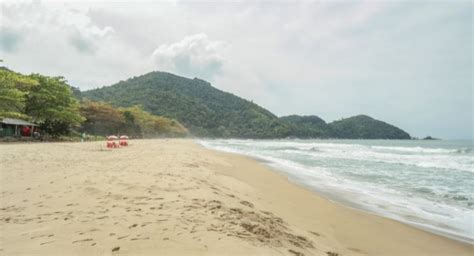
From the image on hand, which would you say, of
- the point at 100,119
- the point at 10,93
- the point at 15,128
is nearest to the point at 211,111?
the point at 100,119

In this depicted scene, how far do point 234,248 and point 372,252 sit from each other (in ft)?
7.88

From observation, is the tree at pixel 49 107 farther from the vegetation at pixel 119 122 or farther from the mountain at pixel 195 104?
the mountain at pixel 195 104

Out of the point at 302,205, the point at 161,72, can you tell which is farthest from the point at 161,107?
the point at 302,205

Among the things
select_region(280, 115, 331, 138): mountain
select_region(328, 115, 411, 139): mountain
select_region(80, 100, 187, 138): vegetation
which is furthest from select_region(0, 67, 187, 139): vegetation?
select_region(328, 115, 411, 139): mountain

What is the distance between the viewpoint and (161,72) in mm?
148750

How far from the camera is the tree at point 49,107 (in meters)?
31.4

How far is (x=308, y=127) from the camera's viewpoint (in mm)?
172000

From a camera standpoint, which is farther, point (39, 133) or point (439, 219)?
point (39, 133)

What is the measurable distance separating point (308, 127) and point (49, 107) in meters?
152

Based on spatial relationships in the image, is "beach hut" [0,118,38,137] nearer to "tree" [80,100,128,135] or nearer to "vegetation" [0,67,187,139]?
"vegetation" [0,67,187,139]

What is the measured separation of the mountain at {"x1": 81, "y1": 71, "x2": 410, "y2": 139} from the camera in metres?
123

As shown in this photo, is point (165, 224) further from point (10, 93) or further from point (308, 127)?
point (308, 127)

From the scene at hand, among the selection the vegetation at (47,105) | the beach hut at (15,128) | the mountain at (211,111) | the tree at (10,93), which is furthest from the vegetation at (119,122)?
the mountain at (211,111)

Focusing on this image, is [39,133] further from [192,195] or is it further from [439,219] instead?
[439,219]
